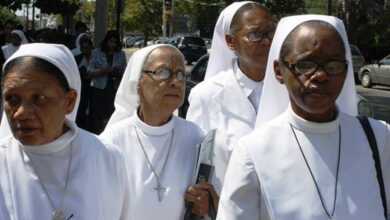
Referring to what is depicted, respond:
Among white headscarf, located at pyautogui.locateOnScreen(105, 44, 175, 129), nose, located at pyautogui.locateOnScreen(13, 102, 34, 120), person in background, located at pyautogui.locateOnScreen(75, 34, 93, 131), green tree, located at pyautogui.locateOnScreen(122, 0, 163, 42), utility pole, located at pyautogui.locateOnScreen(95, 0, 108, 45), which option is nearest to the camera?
nose, located at pyautogui.locateOnScreen(13, 102, 34, 120)

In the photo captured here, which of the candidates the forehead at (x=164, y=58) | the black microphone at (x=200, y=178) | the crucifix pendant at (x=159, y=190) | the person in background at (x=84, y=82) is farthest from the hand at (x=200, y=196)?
the person in background at (x=84, y=82)

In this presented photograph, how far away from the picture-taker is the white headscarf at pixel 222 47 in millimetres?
4203

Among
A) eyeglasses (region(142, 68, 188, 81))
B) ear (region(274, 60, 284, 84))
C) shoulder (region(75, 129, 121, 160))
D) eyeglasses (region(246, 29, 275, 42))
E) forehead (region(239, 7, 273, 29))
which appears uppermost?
forehead (region(239, 7, 273, 29))

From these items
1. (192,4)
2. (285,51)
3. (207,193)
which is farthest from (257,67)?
(192,4)

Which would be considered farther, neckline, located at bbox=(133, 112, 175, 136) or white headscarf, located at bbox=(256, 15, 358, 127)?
neckline, located at bbox=(133, 112, 175, 136)

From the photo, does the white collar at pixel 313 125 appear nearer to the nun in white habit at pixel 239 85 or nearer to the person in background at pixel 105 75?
the nun in white habit at pixel 239 85

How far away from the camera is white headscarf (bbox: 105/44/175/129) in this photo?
→ 3.68m

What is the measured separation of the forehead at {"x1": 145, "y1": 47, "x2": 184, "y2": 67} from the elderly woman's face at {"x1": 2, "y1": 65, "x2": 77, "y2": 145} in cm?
99

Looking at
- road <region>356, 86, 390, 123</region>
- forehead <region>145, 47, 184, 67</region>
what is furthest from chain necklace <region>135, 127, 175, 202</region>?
road <region>356, 86, 390, 123</region>

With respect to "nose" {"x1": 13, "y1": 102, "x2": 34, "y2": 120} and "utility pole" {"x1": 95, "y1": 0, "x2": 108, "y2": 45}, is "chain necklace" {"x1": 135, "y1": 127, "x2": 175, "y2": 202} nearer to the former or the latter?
"nose" {"x1": 13, "y1": 102, "x2": 34, "y2": 120}

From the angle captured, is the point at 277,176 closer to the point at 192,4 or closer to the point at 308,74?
the point at 308,74

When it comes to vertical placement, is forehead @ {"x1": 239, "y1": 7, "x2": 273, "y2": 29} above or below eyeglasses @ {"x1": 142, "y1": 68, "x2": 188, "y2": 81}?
above

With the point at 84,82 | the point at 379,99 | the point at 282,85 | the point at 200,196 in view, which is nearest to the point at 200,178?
the point at 200,196

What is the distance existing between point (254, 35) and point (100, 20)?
947 centimetres
